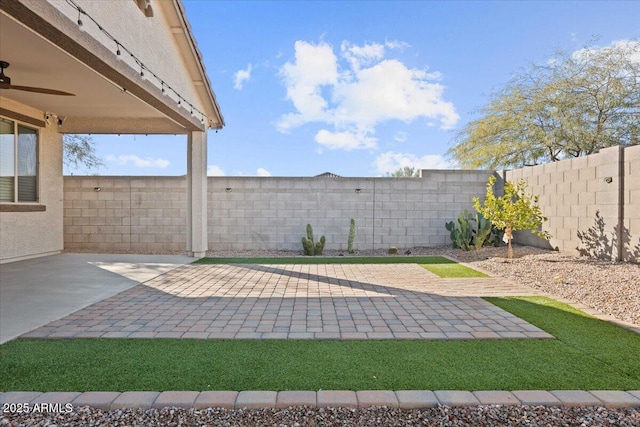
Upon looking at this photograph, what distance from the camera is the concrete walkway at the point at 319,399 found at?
261 cm

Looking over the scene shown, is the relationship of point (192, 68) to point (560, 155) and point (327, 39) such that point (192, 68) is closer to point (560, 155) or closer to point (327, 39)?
point (327, 39)

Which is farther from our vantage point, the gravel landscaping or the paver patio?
the paver patio

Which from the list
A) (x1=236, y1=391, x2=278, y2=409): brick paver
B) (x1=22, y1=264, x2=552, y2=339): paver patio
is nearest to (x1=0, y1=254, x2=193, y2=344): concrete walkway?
(x1=22, y1=264, x2=552, y2=339): paver patio

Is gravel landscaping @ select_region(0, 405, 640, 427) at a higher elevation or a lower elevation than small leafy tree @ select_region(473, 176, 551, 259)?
lower

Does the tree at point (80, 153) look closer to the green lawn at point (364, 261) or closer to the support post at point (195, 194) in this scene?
the support post at point (195, 194)

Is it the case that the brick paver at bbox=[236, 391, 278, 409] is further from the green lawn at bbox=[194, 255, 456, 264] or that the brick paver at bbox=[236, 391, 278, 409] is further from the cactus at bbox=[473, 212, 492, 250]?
the cactus at bbox=[473, 212, 492, 250]

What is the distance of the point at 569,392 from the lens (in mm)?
2775

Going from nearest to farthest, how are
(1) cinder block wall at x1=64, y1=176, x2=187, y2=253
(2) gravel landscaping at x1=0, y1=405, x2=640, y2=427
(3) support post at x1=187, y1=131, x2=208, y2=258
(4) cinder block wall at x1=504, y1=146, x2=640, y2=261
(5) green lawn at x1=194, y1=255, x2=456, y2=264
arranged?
(2) gravel landscaping at x1=0, y1=405, x2=640, y2=427 → (4) cinder block wall at x1=504, y1=146, x2=640, y2=261 → (5) green lawn at x1=194, y1=255, x2=456, y2=264 → (3) support post at x1=187, y1=131, x2=208, y2=258 → (1) cinder block wall at x1=64, y1=176, x2=187, y2=253

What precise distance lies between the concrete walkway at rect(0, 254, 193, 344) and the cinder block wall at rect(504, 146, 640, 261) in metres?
9.00

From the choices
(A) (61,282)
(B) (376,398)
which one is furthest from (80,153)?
(B) (376,398)

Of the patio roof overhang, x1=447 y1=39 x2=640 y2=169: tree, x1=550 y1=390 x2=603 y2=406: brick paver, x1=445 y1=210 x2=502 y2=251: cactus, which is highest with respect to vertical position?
x1=447 y1=39 x2=640 y2=169: tree

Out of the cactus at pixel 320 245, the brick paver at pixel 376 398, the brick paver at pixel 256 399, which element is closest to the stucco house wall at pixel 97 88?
the cactus at pixel 320 245

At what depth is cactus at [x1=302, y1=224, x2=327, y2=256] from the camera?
1061cm

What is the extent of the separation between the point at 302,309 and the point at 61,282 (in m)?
4.66
